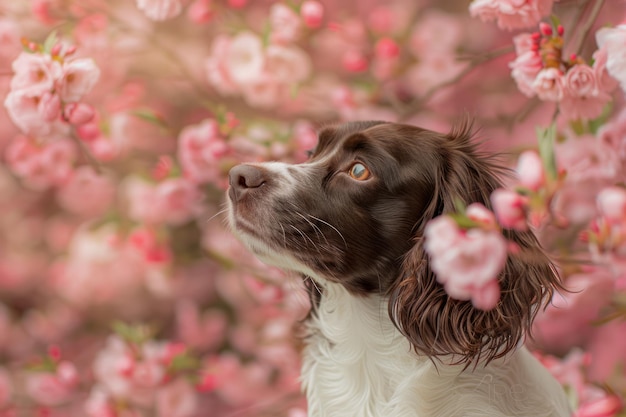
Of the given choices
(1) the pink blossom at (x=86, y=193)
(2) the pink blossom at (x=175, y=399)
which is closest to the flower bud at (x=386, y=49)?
(1) the pink blossom at (x=86, y=193)

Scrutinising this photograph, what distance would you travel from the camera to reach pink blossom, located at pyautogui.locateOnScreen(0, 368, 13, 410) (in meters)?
3.14

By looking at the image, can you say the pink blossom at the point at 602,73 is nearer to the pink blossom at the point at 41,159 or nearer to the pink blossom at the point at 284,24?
the pink blossom at the point at 284,24

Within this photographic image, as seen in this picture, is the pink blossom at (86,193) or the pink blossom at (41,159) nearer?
the pink blossom at (41,159)

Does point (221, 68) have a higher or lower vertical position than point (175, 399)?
higher

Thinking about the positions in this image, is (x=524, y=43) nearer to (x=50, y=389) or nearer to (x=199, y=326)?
(x=199, y=326)

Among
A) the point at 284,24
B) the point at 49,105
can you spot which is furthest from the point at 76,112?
the point at 284,24

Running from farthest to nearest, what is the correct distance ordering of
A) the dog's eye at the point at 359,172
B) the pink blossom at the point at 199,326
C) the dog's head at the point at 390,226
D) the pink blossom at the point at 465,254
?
the pink blossom at the point at 199,326
the dog's eye at the point at 359,172
the dog's head at the point at 390,226
the pink blossom at the point at 465,254

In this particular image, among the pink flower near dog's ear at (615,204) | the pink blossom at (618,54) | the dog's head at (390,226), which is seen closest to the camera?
the pink flower near dog's ear at (615,204)

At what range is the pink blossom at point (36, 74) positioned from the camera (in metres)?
2.07

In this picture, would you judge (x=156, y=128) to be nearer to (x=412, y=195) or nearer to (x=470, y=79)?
(x=470, y=79)

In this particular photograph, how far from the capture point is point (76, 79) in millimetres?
2102

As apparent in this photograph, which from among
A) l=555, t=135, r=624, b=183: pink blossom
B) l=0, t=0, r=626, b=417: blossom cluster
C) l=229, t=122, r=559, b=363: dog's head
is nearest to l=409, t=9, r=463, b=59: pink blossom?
l=0, t=0, r=626, b=417: blossom cluster

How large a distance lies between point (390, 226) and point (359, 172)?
6.5 inches

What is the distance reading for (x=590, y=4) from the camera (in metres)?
2.40
